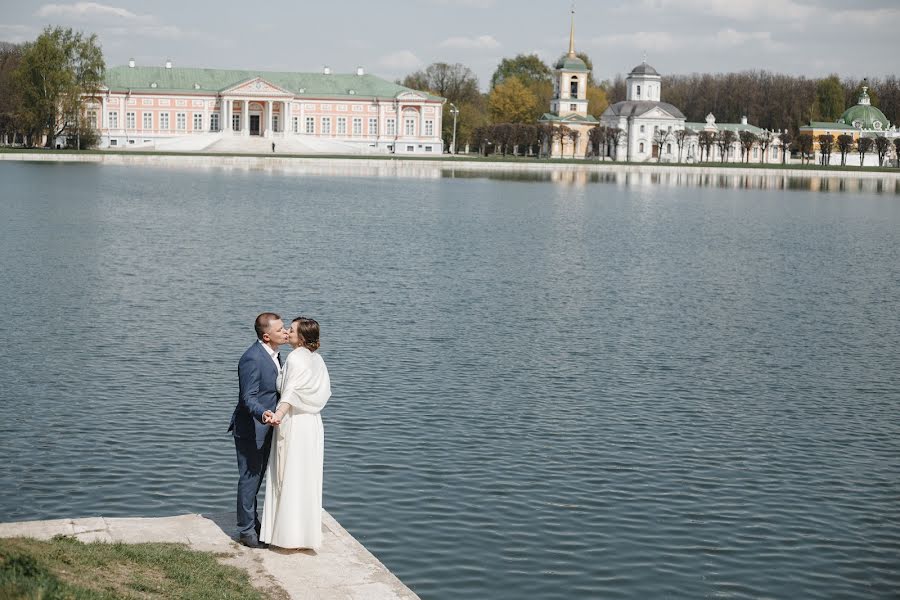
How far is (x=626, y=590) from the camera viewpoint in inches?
352

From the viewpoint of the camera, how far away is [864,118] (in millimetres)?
122562

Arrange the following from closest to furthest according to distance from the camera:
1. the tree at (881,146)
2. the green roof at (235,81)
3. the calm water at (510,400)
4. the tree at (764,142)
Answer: the calm water at (510,400)
the green roof at (235,81)
the tree at (881,146)
the tree at (764,142)

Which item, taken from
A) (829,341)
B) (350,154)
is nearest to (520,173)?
(350,154)

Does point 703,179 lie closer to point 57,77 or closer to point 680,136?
point 680,136

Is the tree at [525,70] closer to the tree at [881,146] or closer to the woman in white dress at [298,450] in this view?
the tree at [881,146]

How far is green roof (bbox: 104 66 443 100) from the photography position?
10769 cm

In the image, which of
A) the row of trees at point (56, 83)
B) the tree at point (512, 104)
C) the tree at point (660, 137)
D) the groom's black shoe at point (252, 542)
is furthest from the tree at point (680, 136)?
the groom's black shoe at point (252, 542)

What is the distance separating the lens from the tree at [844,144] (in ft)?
368

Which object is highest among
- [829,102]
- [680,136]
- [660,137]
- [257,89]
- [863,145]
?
[829,102]

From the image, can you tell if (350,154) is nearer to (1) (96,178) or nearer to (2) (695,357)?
(1) (96,178)

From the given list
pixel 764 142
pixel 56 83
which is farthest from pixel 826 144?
pixel 56 83

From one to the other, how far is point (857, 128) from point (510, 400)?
11474cm

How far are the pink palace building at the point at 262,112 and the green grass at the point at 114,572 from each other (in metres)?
98.5

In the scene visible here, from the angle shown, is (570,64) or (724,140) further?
(570,64)
